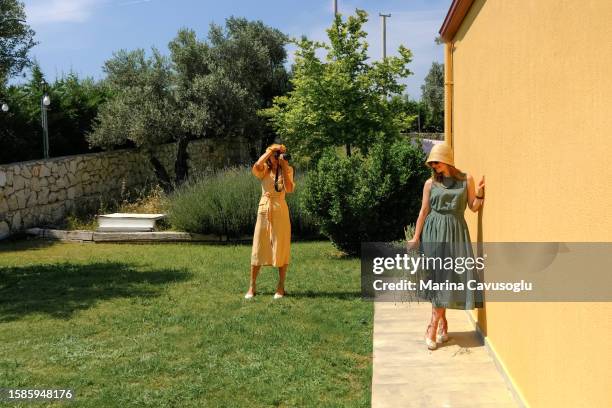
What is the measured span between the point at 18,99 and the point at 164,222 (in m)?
5.21

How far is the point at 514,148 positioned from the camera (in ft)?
13.1

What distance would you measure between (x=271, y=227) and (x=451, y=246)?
2.70 meters

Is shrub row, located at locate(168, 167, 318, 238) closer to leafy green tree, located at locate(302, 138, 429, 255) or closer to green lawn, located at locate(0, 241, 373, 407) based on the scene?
leafy green tree, located at locate(302, 138, 429, 255)

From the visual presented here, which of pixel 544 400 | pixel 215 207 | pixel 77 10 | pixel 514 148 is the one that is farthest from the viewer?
pixel 215 207

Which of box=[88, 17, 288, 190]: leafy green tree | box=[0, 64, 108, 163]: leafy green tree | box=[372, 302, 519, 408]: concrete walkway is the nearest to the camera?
box=[372, 302, 519, 408]: concrete walkway

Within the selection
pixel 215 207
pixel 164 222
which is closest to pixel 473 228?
pixel 215 207

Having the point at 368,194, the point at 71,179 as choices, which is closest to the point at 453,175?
the point at 368,194

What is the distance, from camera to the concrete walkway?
4.01 m

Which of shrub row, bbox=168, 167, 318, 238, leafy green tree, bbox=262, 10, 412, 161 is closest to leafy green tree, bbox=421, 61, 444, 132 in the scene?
leafy green tree, bbox=262, 10, 412, 161

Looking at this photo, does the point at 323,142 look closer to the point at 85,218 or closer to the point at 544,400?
the point at 85,218

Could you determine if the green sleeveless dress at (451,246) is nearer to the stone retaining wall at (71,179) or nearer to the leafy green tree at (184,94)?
the stone retaining wall at (71,179)

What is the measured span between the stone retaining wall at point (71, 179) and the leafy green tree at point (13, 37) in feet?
7.35

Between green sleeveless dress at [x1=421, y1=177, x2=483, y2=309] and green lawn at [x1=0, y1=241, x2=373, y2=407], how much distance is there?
0.85 m

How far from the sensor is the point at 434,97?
41.2 meters
